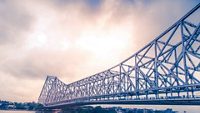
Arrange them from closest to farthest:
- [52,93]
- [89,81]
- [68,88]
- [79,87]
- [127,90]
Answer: [127,90]
[89,81]
[79,87]
[68,88]
[52,93]

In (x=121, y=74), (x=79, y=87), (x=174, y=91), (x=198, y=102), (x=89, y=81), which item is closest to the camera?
(x=198, y=102)

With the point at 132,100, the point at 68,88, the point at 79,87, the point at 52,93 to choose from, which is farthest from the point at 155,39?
the point at 52,93

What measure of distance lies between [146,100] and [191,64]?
14143 mm

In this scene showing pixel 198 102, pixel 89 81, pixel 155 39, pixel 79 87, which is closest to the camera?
pixel 198 102

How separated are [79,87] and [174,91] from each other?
242 ft

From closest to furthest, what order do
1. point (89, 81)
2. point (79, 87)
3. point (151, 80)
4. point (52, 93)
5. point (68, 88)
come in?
point (151, 80)
point (89, 81)
point (79, 87)
point (68, 88)
point (52, 93)

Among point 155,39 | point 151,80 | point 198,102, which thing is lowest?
point 198,102

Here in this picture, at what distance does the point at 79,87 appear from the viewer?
117 metres

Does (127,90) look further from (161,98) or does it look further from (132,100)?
(161,98)

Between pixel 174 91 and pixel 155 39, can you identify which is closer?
pixel 174 91

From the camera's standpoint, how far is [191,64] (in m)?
43.1

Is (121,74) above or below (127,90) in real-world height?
above

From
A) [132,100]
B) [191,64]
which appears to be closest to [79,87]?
[132,100]

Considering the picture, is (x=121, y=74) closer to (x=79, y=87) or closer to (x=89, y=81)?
(x=89, y=81)
